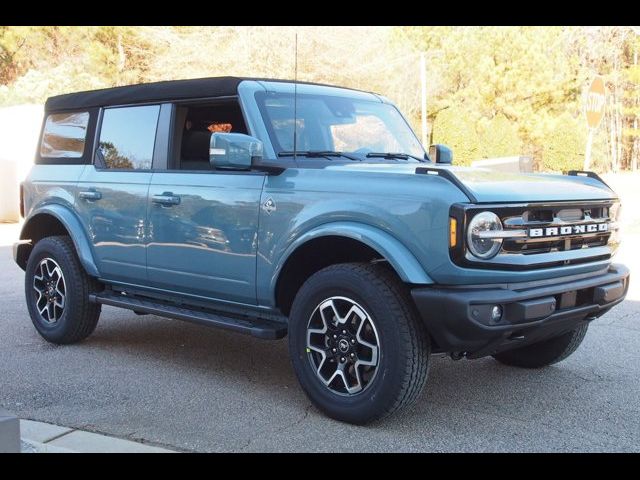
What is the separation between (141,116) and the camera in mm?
5824

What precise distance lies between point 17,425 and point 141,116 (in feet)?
10.1

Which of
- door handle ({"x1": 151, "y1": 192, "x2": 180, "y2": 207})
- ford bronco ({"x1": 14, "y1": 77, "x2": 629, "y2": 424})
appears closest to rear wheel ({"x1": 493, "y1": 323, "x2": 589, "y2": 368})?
ford bronco ({"x1": 14, "y1": 77, "x2": 629, "y2": 424})

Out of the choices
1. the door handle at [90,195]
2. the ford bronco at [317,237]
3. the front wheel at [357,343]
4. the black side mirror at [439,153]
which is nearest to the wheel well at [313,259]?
the ford bronco at [317,237]

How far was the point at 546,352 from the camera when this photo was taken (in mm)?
5324

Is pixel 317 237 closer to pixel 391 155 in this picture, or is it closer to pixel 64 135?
pixel 391 155

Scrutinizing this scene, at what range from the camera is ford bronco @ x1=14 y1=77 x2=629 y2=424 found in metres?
3.97

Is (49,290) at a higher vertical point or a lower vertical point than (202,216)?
lower

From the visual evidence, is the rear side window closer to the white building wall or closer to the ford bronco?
the ford bronco

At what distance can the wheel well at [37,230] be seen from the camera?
6504 millimetres

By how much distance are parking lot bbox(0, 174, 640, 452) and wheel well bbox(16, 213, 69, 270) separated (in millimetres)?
695

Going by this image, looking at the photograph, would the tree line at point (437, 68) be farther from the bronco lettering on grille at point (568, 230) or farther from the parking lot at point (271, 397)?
the bronco lettering on grille at point (568, 230)

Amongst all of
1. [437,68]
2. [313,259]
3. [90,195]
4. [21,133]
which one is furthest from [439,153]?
[437,68]

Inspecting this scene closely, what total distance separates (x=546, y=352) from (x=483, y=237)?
1794mm
